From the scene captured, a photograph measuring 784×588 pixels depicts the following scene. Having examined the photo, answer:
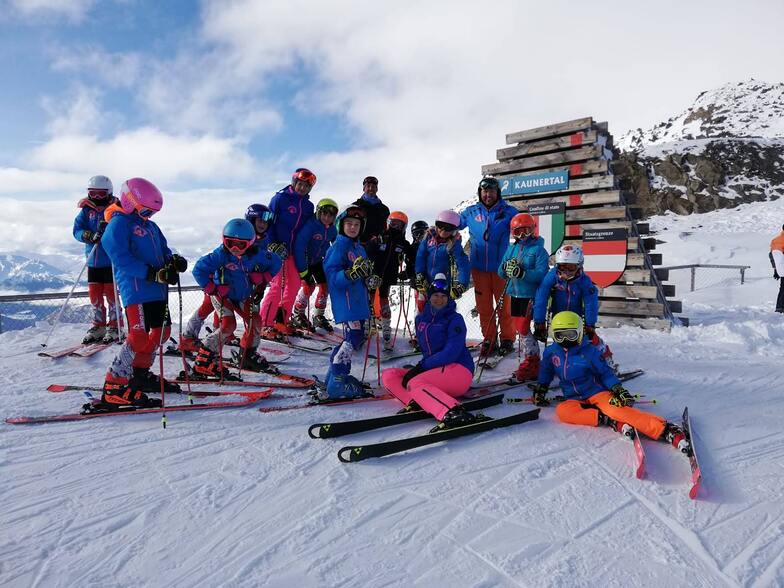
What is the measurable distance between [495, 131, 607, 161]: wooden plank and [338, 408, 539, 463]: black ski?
657cm

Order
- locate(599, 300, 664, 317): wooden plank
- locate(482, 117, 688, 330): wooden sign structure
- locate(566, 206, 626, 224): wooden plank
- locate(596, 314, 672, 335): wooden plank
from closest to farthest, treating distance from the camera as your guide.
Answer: locate(596, 314, 672, 335): wooden plank
locate(599, 300, 664, 317): wooden plank
locate(482, 117, 688, 330): wooden sign structure
locate(566, 206, 626, 224): wooden plank

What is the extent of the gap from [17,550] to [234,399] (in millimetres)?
2208

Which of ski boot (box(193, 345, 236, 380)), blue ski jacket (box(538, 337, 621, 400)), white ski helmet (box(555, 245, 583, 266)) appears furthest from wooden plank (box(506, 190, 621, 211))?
ski boot (box(193, 345, 236, 380))

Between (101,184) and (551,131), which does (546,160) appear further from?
(101,184)

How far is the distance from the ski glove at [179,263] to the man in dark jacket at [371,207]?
3235mm

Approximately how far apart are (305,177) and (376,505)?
16.2ft

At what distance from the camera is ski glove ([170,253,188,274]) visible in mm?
3899

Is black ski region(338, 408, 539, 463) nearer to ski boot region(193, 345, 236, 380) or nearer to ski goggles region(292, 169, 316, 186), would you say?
ski boot region(193, 345, 236, 380)

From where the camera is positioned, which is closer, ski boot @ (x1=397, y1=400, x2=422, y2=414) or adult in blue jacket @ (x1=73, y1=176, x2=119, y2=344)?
ski boot @ (x1=397, y1=400, x2=422, y2=414)

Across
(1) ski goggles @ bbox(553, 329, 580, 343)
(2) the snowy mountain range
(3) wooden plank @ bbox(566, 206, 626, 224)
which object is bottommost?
(1) ski goggles @ bbox(553, 329, 580, 343)

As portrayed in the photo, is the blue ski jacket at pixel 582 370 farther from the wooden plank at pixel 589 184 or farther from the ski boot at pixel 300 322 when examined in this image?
the wooden plank at pixel 589 184

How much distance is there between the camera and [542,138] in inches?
352

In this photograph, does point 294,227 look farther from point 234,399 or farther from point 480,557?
point 480,557

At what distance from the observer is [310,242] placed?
21.3 feet
